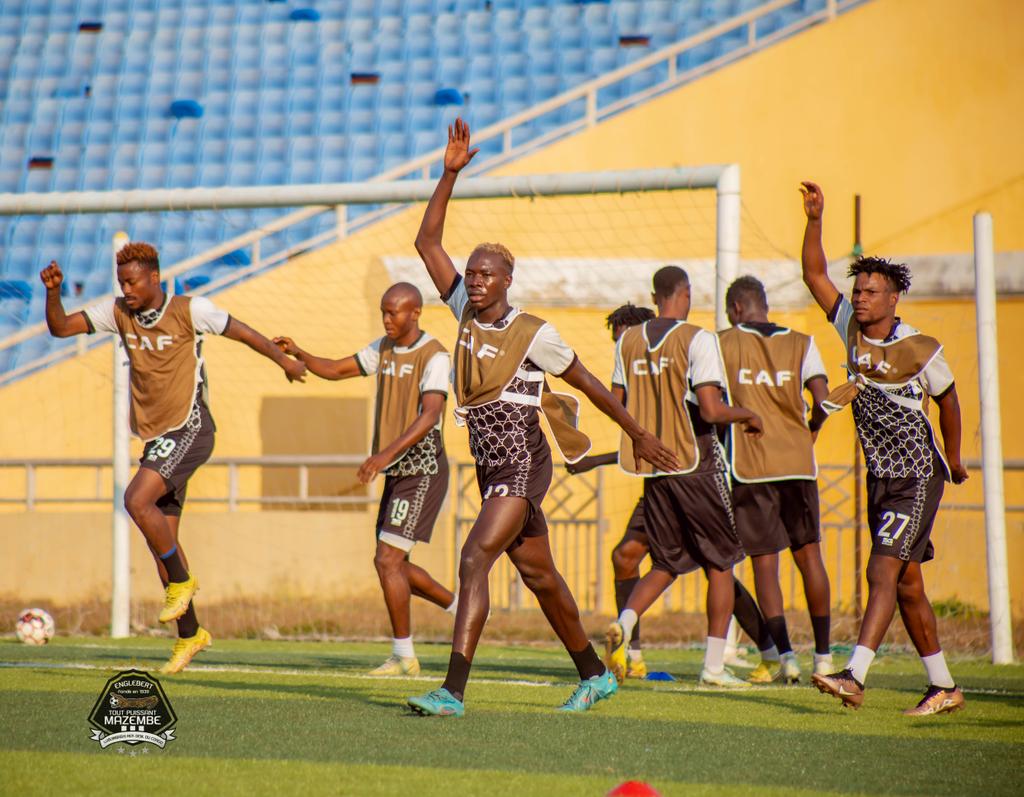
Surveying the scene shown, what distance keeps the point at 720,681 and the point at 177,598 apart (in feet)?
Answer: 9.62

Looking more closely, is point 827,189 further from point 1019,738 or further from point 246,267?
point 1019,738

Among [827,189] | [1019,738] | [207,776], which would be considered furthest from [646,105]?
[207,776]

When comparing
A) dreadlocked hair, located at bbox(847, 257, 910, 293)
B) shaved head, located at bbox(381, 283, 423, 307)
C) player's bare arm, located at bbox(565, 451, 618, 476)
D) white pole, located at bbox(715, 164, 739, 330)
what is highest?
white pole, located at bbox(715, 164, 739, 330)

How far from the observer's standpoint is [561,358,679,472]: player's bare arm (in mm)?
5684

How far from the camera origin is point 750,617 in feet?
26.7

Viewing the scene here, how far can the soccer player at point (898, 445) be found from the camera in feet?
20.6

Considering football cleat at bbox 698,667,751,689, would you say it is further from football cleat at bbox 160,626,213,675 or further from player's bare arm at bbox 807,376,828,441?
football cleat at bbox 160,626,213,675

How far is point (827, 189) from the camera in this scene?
14930 mm

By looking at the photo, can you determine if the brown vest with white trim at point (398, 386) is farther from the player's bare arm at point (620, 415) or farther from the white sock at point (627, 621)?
the player's bare arm at point (620, 415)

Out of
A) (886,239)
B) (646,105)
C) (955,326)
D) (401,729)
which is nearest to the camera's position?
(401,729)

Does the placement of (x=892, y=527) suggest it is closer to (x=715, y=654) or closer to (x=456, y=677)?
(x=715, y=654)

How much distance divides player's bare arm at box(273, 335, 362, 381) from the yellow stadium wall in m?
4.92

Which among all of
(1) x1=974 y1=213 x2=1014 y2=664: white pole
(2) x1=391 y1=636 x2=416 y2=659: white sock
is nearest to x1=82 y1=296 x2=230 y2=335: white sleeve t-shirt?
(2) x1=391 y1=636 x2=416 y2=659: white sock

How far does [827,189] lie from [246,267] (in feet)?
22.0
